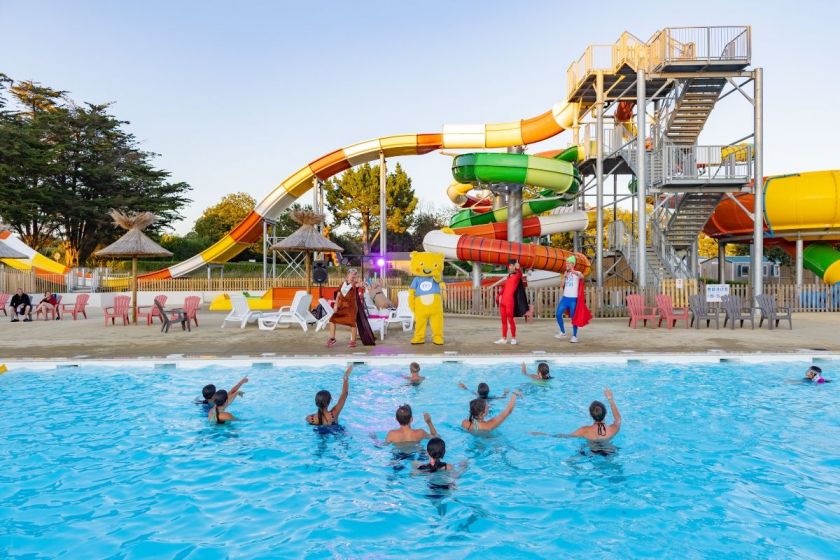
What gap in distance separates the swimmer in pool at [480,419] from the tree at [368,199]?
1819 inches

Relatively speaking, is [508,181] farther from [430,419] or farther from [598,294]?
[430,419]

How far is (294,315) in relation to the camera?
43.5ft

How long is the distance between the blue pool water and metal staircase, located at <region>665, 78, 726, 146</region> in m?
12.4

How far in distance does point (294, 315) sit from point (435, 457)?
9.43 meters

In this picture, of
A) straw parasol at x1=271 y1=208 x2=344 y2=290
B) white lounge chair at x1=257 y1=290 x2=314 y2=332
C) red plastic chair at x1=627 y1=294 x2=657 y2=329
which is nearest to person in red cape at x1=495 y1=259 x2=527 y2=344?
red plastic chair at x1=627 y1=294 x2=657 y2=329

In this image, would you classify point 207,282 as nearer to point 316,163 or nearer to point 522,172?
point 316,163

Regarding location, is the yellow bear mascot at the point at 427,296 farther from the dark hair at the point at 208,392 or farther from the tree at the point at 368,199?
the tree at the point at 368,199

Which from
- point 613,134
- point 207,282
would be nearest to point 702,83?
point 613,134

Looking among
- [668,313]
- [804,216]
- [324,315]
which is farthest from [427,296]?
[804,216]

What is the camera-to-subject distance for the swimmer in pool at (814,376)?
7.70 meters

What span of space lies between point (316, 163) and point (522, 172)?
10.3 meters

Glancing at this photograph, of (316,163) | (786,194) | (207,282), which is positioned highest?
(316,163)

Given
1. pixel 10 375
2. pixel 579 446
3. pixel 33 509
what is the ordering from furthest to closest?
pixel 10 375 → pixel 579 446 → pixel 33 509

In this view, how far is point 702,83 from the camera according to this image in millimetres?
17156
